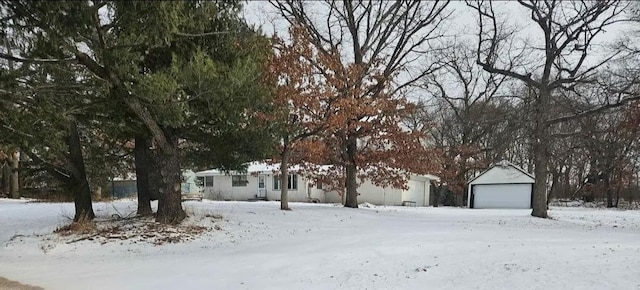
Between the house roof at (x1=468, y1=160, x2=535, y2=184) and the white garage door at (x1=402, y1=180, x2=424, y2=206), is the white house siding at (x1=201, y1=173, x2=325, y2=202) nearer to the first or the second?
the white garage door at (x1=402, y1=180, x2=424, y2=206)

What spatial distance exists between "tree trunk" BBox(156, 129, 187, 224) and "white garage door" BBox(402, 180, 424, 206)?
87.3 feet

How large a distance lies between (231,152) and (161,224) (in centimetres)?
261

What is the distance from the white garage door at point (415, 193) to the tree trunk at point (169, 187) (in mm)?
26619

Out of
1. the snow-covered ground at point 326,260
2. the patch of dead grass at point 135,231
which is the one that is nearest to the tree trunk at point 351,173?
the snow-covered ground at point 326,260

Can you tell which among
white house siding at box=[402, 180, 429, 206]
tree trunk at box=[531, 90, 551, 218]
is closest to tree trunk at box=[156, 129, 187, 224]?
tree trunk at box=[531, 90, 551, 218]

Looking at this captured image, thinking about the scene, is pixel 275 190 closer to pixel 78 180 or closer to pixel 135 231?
pixel 78 180

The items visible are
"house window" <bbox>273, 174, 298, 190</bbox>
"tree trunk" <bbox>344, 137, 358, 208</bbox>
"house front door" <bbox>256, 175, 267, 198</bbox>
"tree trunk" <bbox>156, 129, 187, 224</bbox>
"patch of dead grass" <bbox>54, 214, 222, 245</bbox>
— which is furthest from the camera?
"house front door" <bbox>256, 175, 267, 198</bbox>

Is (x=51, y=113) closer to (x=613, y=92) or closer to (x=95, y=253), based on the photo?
(x=95, y=253)

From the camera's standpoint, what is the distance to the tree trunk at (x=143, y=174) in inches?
569

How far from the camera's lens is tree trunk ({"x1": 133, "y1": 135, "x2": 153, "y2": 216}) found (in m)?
14.5

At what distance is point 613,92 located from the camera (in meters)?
15.9

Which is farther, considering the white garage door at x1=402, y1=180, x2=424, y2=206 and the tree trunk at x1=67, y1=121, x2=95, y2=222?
the white garage door at x1=402, y1=180, x2=424, y2=206

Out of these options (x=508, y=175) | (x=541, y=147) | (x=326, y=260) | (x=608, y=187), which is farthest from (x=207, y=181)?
(x=326, y=260)

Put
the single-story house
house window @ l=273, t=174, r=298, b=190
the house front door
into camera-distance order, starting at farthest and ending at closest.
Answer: the house front door
house window @ l=273, t=174, r=298, b=190
the single-story house
